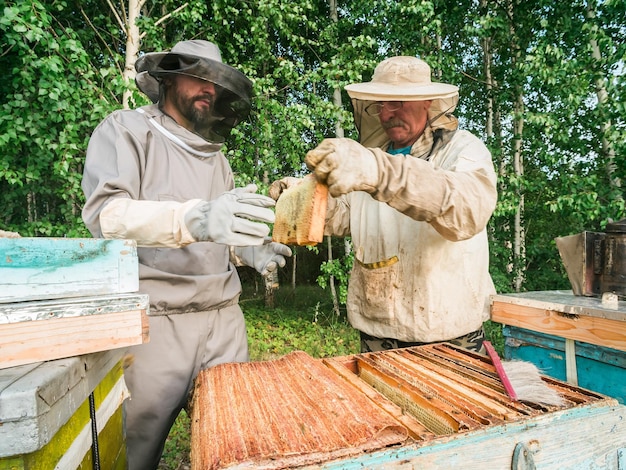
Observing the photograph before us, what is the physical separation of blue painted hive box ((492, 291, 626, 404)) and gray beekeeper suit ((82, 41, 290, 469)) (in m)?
1.61

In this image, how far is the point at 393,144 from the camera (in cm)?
238

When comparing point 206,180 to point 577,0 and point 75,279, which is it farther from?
point 577,0

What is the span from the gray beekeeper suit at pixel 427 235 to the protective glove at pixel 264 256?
456 mm

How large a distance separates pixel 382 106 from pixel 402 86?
0.55 ft

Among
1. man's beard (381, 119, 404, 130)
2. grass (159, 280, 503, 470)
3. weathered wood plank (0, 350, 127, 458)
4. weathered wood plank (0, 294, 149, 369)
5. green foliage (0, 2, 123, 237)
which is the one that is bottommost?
grass (159, 280, 503, 470)

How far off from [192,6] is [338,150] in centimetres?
495

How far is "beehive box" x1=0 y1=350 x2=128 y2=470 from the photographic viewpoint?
75 centimetres

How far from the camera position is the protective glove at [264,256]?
2137 mm

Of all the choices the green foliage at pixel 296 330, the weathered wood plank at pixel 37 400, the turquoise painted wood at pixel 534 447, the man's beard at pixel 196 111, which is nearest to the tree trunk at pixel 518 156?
the green foliage at pixel 296 330

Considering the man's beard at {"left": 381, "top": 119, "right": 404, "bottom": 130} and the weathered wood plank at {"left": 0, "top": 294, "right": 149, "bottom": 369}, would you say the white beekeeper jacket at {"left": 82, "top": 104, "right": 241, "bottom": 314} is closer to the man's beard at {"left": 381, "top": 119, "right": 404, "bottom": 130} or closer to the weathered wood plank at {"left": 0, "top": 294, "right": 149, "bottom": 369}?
the weathered wood plank at {"left": 0, "top": 294, "right": 149, "bottom": 369}

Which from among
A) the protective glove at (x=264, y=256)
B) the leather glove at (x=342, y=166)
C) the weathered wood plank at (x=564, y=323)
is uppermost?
the leather glove at (x=342, y=166)

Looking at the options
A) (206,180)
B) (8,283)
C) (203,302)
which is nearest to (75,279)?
(8,283)

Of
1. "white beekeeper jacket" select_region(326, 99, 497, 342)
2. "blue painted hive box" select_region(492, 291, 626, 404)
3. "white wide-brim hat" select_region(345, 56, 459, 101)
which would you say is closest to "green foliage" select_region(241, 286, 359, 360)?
"blue painted hive box" select_region(492, 291, 626, 404)

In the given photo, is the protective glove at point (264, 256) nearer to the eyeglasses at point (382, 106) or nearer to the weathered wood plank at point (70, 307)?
the eyeglasses at point (382, 106)
